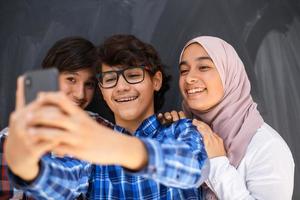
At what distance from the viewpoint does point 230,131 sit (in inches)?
49.3

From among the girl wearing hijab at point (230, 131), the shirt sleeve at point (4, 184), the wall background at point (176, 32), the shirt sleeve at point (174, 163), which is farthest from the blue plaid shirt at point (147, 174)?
the wall background at point (176, 32)

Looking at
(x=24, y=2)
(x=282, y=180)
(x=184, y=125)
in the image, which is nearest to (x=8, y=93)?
(x=24, y=2)

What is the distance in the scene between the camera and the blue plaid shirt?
75cm

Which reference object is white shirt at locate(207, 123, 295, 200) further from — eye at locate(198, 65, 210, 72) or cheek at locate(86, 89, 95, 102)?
cheek at locate(86, 89, 95, 102)

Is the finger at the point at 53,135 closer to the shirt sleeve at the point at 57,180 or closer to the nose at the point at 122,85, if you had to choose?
the shirt sleeve at the point at 57,180

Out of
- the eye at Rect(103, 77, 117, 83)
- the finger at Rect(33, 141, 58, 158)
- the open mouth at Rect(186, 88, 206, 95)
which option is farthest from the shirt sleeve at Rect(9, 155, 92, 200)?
the open mouth at Rect(186, 88, 206, 95)

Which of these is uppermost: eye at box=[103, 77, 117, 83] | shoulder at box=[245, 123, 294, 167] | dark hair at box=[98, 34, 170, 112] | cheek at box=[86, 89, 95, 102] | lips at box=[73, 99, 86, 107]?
dark hair at box=[98, 34, 170, 112]

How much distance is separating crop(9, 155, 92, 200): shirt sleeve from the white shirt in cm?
33

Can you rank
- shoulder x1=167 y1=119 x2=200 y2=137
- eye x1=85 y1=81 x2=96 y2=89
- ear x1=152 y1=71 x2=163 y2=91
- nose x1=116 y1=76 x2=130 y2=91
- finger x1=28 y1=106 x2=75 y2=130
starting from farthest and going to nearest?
eye x1=85 y1=81 x2=96 y2=89 < ear x1=152 y1=71 x2=163 y2=91 < nose x1=116 y1=76 x2=130 y2=91 < shoulder x1=167 y1=119 x2=200 y2=137 < finger x1=28 y1=106 x2=75 y2=130

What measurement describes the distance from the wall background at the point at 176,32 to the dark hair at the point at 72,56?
0.66ft

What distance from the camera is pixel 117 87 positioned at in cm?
120

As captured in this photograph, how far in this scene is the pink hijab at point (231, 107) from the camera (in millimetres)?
1229

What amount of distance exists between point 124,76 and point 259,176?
17.3 inches

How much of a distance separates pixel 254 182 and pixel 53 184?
0.52 meters
